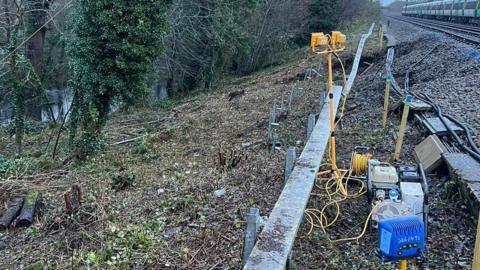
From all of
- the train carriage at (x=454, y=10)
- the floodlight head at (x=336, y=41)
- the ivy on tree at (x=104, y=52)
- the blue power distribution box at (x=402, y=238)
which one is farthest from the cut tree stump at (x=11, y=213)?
the train carriage at (x=454, y=10)

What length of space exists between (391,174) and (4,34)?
55.4 feet

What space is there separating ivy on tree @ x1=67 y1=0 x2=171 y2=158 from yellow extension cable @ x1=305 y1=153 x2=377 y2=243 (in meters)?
8.50

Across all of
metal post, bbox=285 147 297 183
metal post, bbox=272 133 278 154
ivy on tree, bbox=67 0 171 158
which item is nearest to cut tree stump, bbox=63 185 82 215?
metal post, bbox=285 147 297 183

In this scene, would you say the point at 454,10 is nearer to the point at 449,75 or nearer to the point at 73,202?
the point at 449,75

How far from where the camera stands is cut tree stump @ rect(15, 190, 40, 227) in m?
7.18

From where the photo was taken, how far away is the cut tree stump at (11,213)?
720 cm

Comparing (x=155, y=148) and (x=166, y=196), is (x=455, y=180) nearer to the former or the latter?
(x=166, y=196)

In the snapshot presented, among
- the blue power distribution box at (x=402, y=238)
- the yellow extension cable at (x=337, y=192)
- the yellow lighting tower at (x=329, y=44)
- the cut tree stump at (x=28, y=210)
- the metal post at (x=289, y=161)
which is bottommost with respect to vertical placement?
the cut tree stump at (x=28, y=210)

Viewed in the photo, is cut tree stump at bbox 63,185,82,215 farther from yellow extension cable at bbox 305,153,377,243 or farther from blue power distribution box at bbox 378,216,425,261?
blue power distribution box at bbox 378,216,425,261

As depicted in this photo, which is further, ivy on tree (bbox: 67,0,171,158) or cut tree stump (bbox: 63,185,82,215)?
ivy on tree (bbox: 67,0,171,158)

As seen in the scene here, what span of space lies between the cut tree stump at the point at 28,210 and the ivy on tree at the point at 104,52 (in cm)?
501

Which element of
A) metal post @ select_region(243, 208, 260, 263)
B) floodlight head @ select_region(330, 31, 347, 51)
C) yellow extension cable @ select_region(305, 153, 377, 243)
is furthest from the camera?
floodlight head @ select_region(330, 31, 347, 51)

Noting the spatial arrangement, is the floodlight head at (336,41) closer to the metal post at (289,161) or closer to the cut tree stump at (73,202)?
the metal post at (289,161)

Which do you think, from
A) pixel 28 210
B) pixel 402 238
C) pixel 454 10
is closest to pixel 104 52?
pixel 28 210
